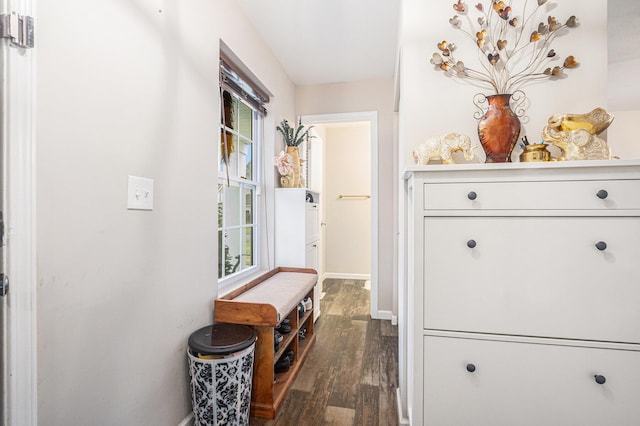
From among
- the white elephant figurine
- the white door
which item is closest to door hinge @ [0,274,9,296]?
the white door

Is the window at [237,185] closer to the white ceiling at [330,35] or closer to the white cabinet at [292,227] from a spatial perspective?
the white cabinet at [292,227]

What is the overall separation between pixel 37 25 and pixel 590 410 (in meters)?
2.17

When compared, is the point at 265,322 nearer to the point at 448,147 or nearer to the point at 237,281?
the point at 237,281

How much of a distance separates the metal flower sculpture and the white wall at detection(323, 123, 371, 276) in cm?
367

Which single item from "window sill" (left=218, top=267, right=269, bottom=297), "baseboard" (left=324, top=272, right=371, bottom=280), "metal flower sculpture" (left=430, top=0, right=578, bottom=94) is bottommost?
"baseboard" (left=324, top=272, right=371, bottom=280)

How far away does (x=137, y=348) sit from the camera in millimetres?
1194

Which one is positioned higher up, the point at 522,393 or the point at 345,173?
the point at 345,173

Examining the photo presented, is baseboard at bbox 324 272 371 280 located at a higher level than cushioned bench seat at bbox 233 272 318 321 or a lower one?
lower

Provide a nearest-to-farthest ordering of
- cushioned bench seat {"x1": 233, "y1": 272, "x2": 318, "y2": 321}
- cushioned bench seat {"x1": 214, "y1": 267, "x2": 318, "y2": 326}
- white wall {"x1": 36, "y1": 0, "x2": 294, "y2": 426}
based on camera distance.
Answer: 1. white wall {"x1": 36, "y1": 0, "x2": 294, "y2": 426}
2. cushioned bench seat {"x1": 214, "y1": 267, "x2": 318, "y2": 326}
3. cushioned bench seat {"x1": 233, "y1": 272, "x2": 318, "y2": 321}

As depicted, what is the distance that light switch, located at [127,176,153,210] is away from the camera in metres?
1.16

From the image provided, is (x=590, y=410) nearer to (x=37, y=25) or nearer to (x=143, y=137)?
(x=143, y=137)

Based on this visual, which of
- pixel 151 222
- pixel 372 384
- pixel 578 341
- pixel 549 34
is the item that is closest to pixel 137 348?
pixel 151 222

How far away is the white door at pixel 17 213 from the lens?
0.80 m

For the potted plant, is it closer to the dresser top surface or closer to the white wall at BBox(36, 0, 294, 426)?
the white wall at BBox(36, 0, 294, 426)
